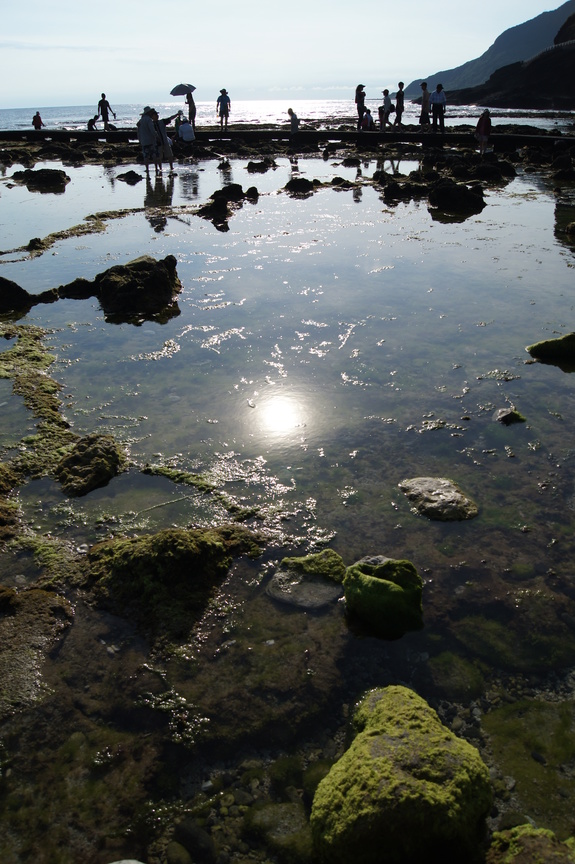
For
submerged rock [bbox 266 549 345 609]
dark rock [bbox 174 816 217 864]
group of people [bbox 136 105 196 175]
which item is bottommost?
dark rock [bbox 174 816 217 864]

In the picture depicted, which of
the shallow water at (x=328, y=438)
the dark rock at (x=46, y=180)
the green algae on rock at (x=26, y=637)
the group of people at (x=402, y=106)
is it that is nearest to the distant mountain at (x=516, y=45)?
the group of people at (x=402, y=106)

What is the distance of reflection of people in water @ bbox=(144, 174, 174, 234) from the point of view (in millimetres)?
17125

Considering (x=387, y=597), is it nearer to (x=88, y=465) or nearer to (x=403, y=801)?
(x=403, y=801)

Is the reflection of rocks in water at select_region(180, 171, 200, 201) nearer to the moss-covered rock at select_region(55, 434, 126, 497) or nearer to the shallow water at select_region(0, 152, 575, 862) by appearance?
the shallow water at select_region(0, 152, 575, 862)

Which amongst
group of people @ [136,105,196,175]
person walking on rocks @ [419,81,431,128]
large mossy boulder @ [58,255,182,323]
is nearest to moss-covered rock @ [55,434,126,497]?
large mossy boulder @ [58,255,182,323]

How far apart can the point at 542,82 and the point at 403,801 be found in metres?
103

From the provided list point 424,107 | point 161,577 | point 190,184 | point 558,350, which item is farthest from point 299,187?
point 161,577

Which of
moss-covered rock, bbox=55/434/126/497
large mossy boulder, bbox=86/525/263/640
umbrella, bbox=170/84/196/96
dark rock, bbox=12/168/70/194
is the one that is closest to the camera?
large mossy boulder, bbox=86/525/263/640

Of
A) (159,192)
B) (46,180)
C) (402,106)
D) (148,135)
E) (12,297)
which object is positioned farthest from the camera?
(402,106)

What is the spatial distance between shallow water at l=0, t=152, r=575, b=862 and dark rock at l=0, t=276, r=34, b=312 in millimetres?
324

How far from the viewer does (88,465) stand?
232 inches

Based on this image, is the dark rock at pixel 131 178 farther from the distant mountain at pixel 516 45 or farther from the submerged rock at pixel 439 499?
the distant mountain at pixel 516 45

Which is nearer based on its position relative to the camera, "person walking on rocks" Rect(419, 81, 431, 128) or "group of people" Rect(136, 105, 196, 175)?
"group of people" Rect(136, 105, 196, 175)

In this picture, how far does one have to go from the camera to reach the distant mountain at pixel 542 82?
263 ft
